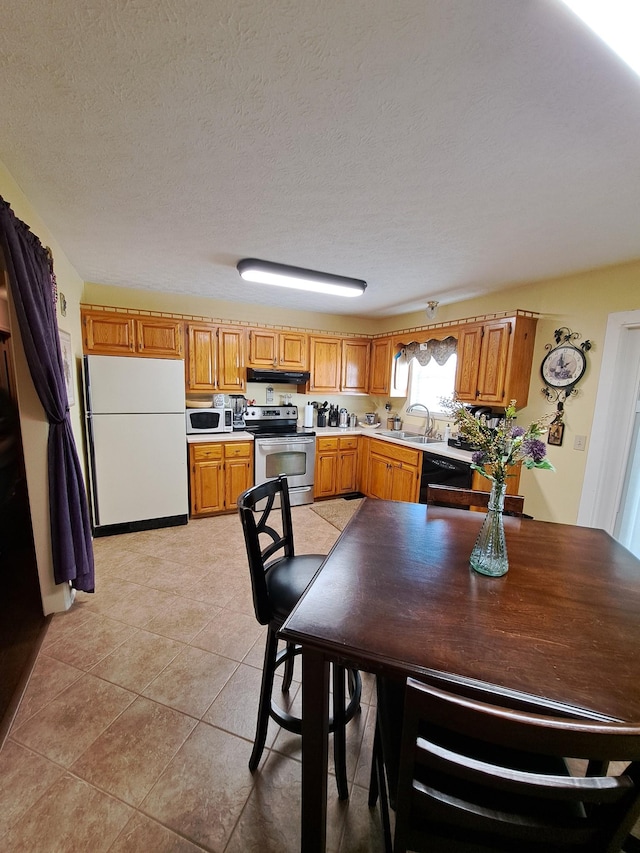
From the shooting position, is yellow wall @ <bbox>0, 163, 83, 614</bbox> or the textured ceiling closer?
the textured ceiling

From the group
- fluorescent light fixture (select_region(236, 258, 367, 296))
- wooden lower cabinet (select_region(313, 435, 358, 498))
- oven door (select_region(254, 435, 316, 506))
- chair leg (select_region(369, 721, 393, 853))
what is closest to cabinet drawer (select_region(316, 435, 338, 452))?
wooden lower cabinet (select_region(313, 435, 358, 498))

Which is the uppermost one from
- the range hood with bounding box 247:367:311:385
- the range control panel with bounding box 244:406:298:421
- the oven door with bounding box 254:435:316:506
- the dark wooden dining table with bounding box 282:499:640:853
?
the range hood with bounding box 247:367:311:385

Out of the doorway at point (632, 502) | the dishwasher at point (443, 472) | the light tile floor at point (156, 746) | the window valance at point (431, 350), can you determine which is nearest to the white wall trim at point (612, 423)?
the doorway at point (632, 502)

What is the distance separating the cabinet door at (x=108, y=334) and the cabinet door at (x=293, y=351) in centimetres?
161

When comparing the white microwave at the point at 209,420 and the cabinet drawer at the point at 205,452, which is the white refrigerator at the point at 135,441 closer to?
the cabinet drawer at the point at 205,452

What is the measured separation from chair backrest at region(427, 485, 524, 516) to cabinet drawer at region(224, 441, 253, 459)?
2392 mm

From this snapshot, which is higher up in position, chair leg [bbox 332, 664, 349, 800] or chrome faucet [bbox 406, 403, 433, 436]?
chrome faucet [bbox 406, 403, 433, 436]

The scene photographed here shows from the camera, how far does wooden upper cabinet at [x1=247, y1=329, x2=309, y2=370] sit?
411cm

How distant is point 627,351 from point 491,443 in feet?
7.03

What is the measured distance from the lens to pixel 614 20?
0.83m

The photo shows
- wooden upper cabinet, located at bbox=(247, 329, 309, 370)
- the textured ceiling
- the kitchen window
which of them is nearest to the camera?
the textured ceiling

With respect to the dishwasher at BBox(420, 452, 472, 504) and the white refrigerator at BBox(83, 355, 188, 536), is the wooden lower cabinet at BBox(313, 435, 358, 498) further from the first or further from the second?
the white refrigerator at BBox(83, 355, 188, 536)

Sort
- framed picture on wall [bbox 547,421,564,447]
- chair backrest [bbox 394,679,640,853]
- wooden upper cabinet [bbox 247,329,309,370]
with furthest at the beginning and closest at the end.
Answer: wooden upper cabinet [bbox 247,329,309,370], framed picture on wall [bbox 547,421,564,447], chair backrest [bbox 394,679,640,853]

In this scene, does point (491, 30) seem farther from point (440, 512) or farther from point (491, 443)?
point (440, 512)
